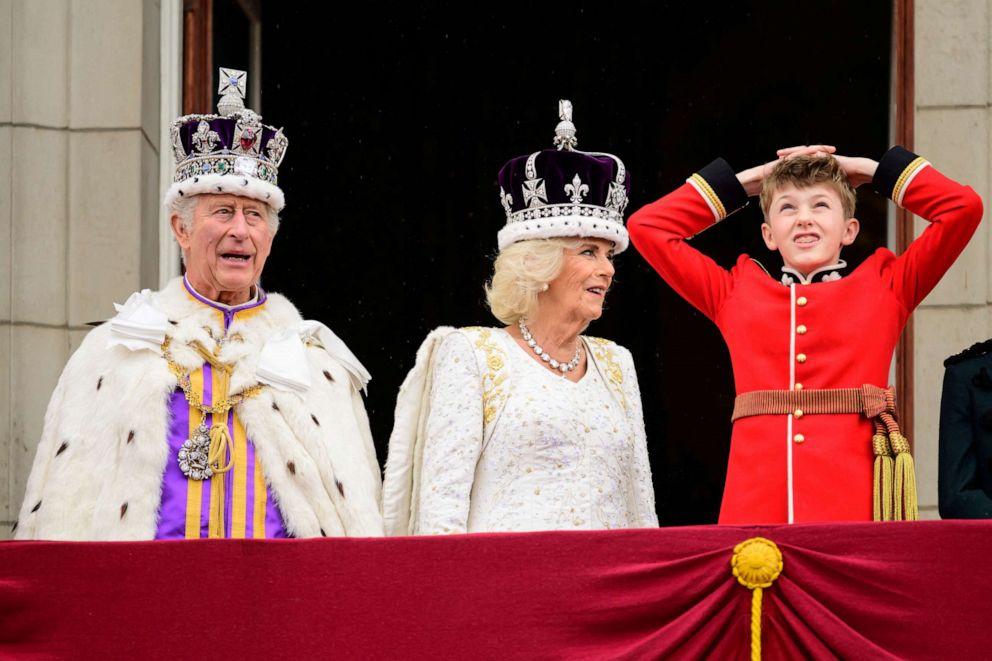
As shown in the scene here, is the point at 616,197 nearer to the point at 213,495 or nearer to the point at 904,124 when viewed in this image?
the point at 213,495

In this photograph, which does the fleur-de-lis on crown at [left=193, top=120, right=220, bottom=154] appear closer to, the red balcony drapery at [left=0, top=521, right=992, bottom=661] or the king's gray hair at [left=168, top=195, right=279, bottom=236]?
the king's gray hair at [left=168, top=195, right=279, bottom=236]

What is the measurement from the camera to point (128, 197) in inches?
226

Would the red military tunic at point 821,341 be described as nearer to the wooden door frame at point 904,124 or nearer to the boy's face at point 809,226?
the boy's face at point 809,226

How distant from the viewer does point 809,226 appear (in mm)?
4125

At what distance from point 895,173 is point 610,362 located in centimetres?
88

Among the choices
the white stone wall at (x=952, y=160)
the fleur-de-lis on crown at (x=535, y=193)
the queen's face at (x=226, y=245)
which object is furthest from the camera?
the white stone wall at (x=952, y=160)

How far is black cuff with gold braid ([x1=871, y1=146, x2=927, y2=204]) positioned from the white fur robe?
1.44m

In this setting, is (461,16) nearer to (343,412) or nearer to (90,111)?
(90,111)

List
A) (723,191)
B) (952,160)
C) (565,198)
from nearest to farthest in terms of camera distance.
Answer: (723,191), (565,198), (952,160)

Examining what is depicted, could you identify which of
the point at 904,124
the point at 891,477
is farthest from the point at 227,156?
the point at 904,124

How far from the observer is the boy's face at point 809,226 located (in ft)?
13.5

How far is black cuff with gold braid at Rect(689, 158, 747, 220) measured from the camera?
173 inches

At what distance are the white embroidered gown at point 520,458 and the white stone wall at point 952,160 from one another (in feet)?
4.99

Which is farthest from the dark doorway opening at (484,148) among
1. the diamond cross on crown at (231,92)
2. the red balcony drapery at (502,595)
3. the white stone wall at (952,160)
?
the red balcony drapery at (502,595)
